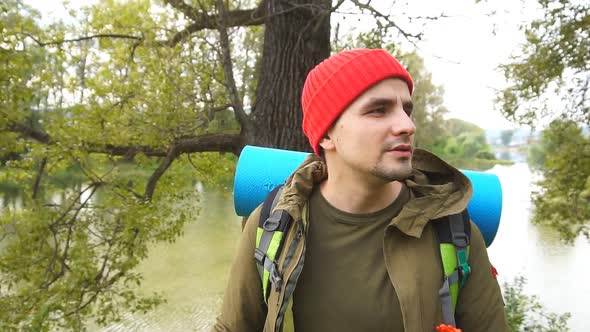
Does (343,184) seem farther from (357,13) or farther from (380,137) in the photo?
(357,13)

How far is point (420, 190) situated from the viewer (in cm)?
162

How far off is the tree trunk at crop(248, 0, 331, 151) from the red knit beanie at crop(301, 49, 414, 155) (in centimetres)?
279

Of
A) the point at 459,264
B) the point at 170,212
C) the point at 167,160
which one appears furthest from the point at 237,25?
the point at 459,264

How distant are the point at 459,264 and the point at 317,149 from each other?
70cm

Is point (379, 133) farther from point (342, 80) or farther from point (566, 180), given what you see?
point (566, 180)

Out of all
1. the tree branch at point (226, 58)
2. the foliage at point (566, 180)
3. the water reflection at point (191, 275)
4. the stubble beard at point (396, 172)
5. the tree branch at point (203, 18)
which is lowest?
the water reflection at point (191, 275)

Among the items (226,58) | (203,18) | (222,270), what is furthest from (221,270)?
(226,58)

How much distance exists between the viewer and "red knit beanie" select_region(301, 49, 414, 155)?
5.07 feet

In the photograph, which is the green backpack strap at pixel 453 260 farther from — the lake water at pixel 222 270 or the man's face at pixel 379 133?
the lake water at pixel 222 270

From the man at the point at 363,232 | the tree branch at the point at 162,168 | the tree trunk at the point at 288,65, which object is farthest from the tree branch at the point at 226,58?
the man at the point at 363,232

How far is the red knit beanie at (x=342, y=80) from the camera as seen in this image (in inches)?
60.9

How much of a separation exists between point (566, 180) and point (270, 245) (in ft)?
23.4

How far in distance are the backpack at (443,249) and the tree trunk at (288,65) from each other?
2883mm

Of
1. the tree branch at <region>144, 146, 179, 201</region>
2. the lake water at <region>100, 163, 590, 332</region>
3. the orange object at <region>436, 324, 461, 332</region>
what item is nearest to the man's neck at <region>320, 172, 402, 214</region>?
the orange object at <region>436, 324, 461, 332</region>
